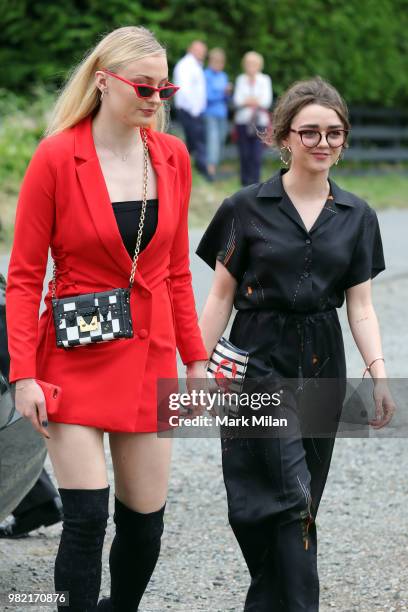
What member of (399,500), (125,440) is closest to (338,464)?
(399,500)

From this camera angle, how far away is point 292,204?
13.1 ft

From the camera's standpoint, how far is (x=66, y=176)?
3512 mm

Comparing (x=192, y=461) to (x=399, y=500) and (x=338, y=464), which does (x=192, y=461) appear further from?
(x=399, y=500)

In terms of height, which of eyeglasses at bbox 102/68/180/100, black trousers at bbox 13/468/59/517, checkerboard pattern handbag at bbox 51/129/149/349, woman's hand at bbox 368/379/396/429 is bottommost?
black trousers at bbox 13/468/59/517

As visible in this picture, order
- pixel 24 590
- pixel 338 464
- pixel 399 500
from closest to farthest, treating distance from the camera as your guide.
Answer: pixel 24 590 < pixel 399 500 < pixel 338 464

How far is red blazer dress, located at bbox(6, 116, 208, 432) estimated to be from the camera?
350cm

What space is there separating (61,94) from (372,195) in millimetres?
17923

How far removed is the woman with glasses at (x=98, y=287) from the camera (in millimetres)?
3500

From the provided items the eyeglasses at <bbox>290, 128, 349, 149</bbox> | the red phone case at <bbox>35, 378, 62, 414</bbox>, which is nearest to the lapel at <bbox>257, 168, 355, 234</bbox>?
the eyeglasses at <bbox>290, 128, 349, 149</bbox>

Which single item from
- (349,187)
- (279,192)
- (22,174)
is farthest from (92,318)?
(349,187)

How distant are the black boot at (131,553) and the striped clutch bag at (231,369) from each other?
1.45 feet

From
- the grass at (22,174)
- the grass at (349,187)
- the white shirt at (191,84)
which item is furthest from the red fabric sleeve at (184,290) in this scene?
the white shirt at (191,84)

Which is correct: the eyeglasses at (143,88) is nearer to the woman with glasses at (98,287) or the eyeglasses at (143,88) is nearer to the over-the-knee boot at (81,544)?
the woman with glasses at (98,287)

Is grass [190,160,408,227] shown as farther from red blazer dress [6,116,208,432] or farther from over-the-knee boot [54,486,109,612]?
over-the-knee boot [54,486,109,612]
